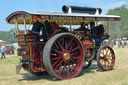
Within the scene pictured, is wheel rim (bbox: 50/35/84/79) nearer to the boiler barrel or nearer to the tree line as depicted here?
the boiler barrel

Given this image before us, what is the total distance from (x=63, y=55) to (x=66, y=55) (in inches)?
4.4

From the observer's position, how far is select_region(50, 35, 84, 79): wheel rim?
643 centimetres

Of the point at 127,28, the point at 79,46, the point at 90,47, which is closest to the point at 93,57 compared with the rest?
the point at 90,47

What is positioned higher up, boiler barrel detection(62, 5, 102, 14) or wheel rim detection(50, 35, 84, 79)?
boiler barrel detection(62, 5, 102, 14)

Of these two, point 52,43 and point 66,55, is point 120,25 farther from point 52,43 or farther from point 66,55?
point 52,43

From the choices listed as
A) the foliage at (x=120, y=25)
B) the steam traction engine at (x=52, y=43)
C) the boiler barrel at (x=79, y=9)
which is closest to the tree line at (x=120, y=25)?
the foliage at (x=120, y=25)

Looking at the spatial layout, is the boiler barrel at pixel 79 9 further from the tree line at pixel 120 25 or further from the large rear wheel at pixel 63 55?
the tree line at pixel 120 25

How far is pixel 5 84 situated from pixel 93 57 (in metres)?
3.67

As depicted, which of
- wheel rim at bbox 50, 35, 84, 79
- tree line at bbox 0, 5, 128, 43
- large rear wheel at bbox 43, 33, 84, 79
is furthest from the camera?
tree line at bbox 0, 5, 128, 43

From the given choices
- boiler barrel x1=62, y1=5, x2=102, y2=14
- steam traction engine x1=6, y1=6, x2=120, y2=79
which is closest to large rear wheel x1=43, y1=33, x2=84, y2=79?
steam traction engine x1=6, y1=6, x2=120, y2=79

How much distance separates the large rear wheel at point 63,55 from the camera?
19.8ft

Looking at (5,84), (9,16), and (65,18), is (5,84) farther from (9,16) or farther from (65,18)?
(65,18)

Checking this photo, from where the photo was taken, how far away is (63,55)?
6480mm

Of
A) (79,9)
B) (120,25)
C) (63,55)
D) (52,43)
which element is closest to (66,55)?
(63,55)
